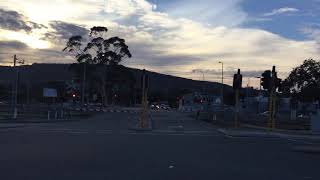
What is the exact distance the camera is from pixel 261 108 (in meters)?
156

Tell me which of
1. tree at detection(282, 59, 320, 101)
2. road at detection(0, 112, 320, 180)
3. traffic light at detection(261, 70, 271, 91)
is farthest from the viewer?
tree at detection(282, 59, 320, 101)

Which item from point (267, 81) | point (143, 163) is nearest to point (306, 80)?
point (267, 81)

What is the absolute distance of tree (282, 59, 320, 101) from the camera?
322ft

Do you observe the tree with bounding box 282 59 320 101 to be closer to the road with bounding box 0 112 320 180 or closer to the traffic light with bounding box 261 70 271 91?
the traffic light with bounding box 261 70 271 91

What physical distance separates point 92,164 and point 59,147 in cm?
691

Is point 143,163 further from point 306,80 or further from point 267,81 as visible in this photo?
point 306,80

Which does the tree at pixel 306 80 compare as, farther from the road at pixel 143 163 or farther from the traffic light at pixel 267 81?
the road at pixel 143 163

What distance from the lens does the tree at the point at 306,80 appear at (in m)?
98.1

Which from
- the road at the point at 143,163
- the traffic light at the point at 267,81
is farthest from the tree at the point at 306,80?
the road at the point at 143,163

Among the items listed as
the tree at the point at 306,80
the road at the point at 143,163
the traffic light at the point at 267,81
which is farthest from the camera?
the tree at the point at 306,80

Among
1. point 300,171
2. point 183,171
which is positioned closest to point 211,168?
point 183,171

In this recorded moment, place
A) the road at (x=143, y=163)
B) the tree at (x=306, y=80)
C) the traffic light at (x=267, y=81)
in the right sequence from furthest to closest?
the tree at (x=306, y=80), the traffic light at (x=267, y=81), the road at (x=143, y=163)

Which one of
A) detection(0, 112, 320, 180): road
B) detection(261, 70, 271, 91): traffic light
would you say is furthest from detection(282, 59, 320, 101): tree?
detection(0, 112, 320, 180): road

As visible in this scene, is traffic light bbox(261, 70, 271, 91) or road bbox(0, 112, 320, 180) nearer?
road bbox(0, 112, 320, 180)
